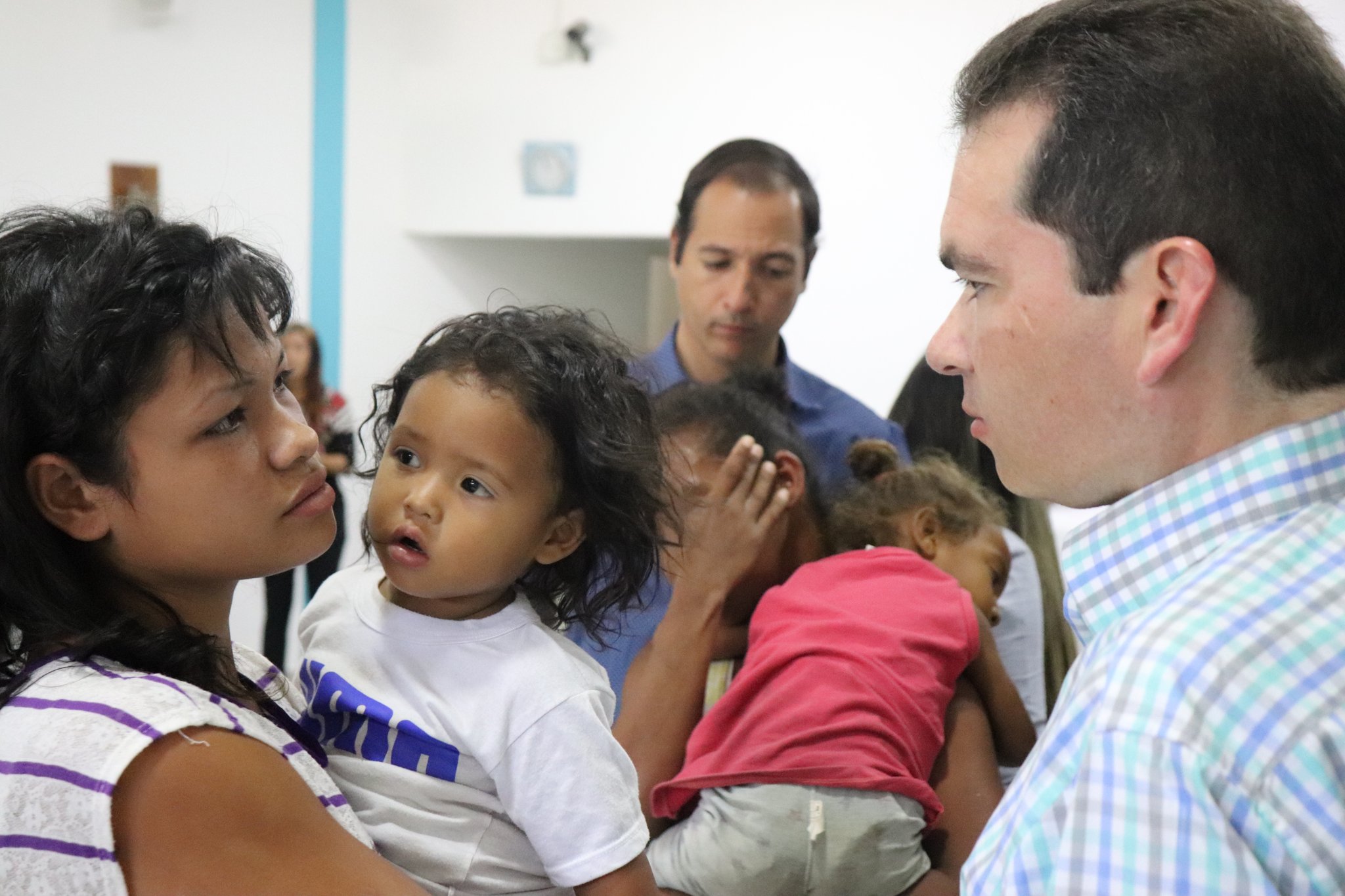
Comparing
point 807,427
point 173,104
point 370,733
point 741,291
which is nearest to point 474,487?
point 370,733

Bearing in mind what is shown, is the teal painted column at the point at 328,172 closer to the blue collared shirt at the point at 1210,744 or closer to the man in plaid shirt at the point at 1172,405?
the man in plaid shirt at the point at 1172,405

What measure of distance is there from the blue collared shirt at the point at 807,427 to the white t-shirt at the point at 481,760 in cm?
60

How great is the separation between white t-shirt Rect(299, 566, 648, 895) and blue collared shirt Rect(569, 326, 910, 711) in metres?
0.60

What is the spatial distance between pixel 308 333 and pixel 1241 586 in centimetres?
456

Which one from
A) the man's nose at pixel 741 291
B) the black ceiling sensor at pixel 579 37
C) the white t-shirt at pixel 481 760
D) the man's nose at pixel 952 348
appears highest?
the black ceiling sensor at pixel 579 37

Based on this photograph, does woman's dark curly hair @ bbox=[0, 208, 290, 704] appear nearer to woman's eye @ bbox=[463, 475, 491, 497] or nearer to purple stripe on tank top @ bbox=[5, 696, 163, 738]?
purple stripe on tank top @ bbox=[5, 696, 163, 738]

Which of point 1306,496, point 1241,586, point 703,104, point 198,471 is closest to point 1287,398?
point 1306,496

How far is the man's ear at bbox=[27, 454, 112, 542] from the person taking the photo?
1.10 metres

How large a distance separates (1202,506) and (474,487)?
0.75m

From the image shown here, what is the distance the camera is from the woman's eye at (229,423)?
3.76ft

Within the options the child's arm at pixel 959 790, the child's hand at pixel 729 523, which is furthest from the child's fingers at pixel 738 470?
the child's arm at pixel 959 790

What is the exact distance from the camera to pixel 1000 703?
1.73 meters

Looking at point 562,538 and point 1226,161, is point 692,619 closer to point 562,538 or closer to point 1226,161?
point 562,538

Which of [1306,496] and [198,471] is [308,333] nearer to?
[198,471]
